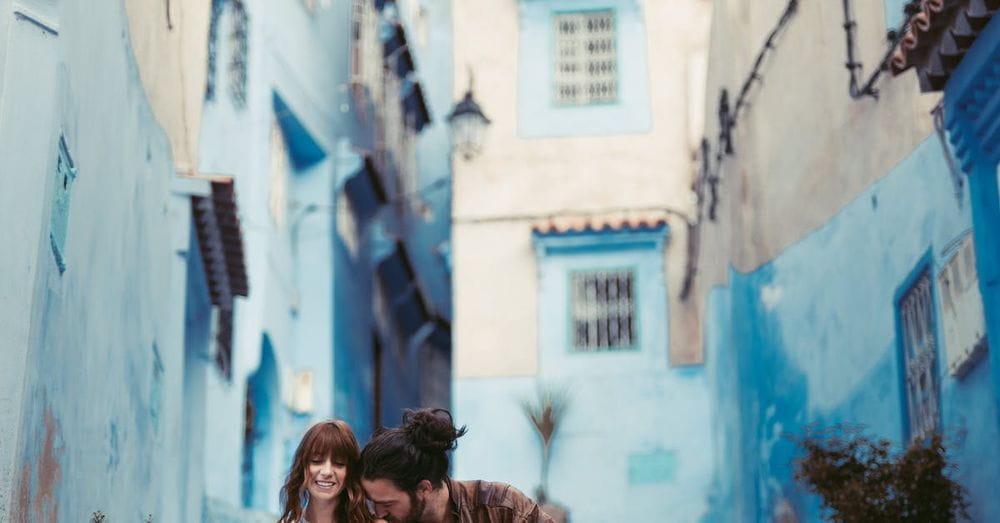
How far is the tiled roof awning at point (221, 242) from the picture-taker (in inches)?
417

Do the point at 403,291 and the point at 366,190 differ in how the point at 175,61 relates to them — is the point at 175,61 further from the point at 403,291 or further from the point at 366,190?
the point at 403,291

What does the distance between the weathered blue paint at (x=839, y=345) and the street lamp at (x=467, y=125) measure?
3.81 m

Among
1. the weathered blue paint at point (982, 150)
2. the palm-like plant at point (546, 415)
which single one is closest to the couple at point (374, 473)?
the weathered blue paint at point (982, 150)

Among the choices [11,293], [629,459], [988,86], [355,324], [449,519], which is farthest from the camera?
[355,324]

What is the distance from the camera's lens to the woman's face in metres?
5.90

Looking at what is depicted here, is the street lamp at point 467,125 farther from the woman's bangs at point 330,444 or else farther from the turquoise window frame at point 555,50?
the woman's bangs at point 330,444

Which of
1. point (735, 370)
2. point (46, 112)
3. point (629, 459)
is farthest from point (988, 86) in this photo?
point (629, 459)

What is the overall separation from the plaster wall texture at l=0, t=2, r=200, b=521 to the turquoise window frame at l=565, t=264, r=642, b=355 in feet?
24.7

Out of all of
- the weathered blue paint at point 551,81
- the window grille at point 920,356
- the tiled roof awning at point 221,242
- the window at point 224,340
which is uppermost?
the weathered blue paint at point 551,81

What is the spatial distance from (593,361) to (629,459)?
117 centimetres

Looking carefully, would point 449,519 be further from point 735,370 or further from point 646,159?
point 646,159

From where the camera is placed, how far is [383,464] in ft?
19.2

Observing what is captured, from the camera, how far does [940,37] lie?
298 inches

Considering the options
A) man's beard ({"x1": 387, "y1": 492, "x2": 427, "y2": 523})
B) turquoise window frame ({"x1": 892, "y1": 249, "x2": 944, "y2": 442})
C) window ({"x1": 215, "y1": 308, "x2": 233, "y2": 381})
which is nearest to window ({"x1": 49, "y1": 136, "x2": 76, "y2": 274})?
man's beard ({"x1": 387, "y1": 492, "x2": 427, "y2": 523})
